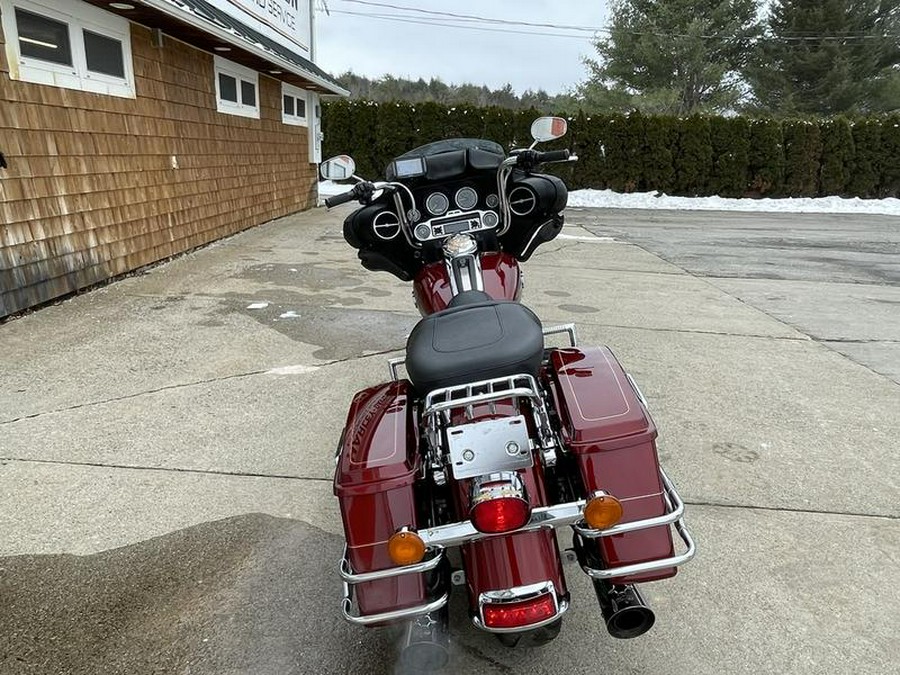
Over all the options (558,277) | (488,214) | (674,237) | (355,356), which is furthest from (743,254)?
(488,214)

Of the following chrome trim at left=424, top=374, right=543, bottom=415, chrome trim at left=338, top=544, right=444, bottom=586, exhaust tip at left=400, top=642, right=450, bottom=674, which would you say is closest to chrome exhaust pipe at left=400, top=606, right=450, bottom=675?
exhaust tip at left=400, top=642, right=450, bottom=674

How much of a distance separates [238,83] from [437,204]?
320 inches

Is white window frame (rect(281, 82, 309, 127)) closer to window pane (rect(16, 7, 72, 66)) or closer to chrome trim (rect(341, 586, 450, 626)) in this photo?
window pane (rect(16, 7, 72, 66))

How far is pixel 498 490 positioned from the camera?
54.3 inches

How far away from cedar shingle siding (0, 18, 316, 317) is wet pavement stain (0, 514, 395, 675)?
3481mm

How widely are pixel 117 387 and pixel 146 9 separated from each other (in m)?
4.31

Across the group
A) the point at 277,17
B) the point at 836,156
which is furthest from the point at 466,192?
the point at 836,156

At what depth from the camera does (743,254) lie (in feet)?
29.8

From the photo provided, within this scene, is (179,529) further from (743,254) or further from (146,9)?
(743,254)

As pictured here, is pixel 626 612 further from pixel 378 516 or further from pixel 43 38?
pixel 43 38

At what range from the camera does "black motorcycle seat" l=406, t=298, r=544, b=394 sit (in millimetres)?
1614

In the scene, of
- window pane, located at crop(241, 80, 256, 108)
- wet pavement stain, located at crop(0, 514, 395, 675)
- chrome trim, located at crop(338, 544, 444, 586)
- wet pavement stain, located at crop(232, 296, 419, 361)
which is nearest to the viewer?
chrome trim, located at crop(338, 544, 444, 586)

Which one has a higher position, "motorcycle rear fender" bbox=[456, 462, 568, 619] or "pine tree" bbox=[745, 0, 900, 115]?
"pine tree" bbox=[745, 0, 900, 115]

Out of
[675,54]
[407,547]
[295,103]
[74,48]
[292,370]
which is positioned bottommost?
[292,370]
